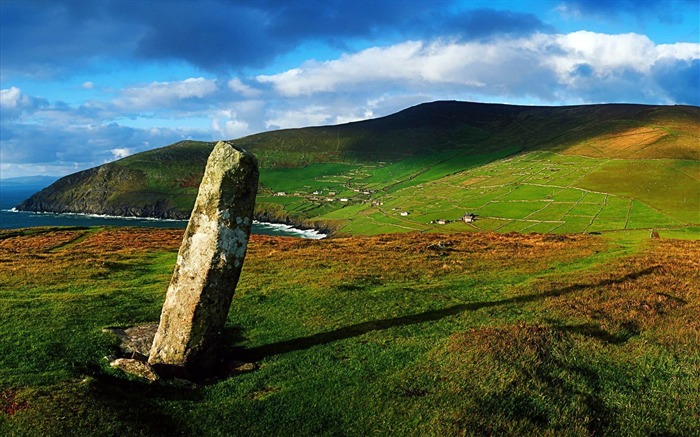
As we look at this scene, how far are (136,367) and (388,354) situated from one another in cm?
839

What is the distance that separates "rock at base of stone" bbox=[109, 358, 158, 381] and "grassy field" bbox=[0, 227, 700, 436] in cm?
30

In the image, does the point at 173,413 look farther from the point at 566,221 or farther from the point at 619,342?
the point at 566,221

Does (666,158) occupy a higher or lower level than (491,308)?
higher

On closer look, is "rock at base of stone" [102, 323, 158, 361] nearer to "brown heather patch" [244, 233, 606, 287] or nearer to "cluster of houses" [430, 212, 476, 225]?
"brown heather patch" [244, 233, 606, 287]

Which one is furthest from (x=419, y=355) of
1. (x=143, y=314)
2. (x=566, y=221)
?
(x=566, y=221)

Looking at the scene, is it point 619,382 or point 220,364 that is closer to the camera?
point 619,382

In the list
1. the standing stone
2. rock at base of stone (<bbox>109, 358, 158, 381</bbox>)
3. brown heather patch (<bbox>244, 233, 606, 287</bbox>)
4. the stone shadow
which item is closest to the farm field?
→ brown heather patch (<bbox>244, 233, 606, 287</bbox>)

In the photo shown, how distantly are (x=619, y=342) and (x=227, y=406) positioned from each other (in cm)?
1431

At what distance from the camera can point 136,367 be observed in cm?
1501

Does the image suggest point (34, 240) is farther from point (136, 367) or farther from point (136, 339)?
point (136, 367)

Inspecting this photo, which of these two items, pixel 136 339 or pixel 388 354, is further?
pixel 136 339

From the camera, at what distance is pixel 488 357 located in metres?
15.1

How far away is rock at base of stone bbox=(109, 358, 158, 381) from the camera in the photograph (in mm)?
14625

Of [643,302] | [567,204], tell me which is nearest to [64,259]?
[643,302]
